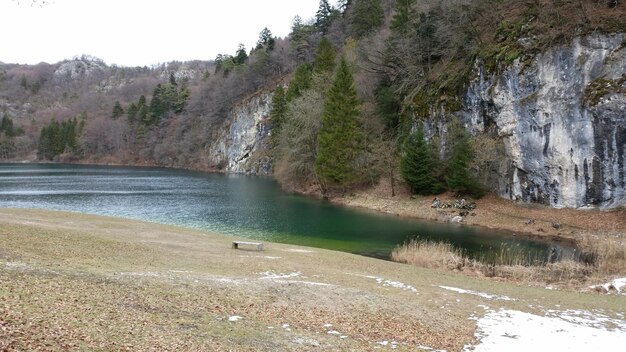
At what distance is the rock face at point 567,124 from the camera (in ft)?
121

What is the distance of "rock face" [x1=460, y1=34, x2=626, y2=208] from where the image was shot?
36.8 metres

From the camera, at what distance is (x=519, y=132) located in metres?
43.5

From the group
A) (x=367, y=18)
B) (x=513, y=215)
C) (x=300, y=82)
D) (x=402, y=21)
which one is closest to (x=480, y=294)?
(x=513, y=215)

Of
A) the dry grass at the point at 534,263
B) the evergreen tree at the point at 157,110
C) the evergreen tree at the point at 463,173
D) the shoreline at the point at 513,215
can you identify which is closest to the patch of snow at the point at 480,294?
the dry grass at the point at 534,263

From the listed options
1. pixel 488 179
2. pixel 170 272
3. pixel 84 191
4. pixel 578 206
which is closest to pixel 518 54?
pixel 488 179

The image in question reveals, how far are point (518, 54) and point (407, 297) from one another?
3690 centimetres

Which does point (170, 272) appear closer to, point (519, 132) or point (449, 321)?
point (449, 321)

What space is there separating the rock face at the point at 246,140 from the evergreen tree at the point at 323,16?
2228 cm

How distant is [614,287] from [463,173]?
26458 mm

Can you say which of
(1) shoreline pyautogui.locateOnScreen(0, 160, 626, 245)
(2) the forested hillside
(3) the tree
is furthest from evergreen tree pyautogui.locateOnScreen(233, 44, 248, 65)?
(1) shoreline pyautogui.locateOnScreen(0, 160, 626, 245)

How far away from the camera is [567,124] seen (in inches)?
1548

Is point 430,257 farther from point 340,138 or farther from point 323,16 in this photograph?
point 323,16

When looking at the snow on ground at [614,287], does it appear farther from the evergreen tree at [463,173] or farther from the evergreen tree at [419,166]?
the evergreen tree at [419,166]

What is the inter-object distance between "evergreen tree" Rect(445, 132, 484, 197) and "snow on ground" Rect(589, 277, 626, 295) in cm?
2555
